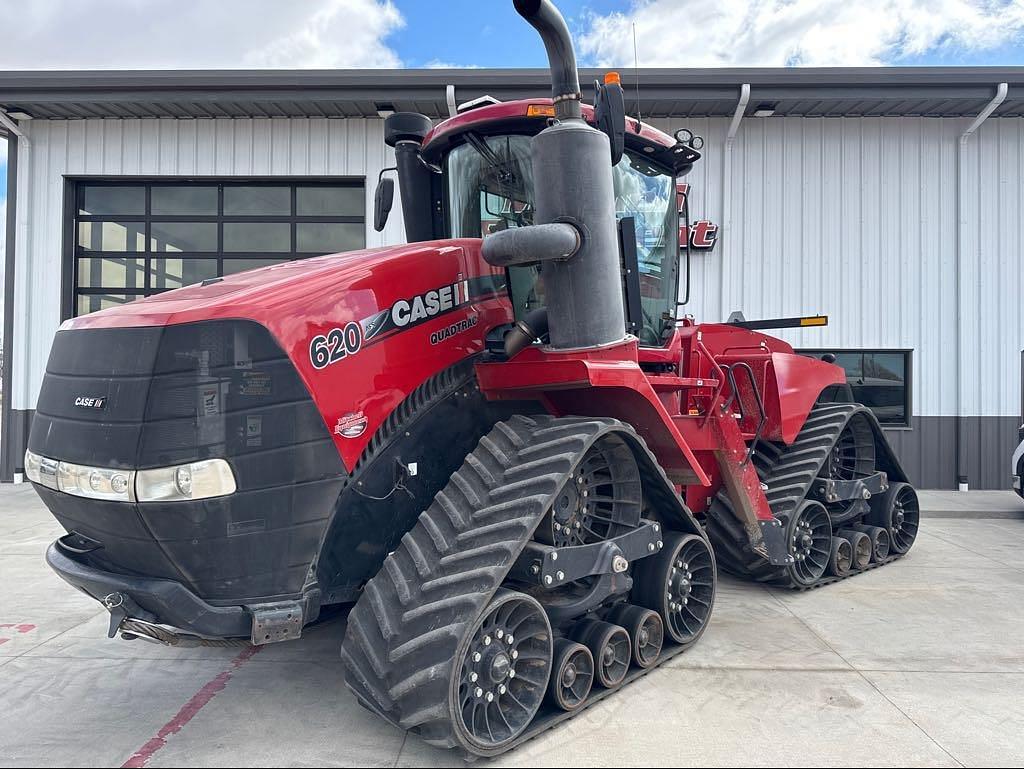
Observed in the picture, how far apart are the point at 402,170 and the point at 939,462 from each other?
9525 millimetres

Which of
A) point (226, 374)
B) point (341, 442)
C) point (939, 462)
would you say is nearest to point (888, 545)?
point (939, 462)

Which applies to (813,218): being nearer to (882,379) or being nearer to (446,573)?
(882,379)

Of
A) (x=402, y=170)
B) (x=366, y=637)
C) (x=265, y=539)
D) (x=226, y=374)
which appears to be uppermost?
(x=402, y=170)

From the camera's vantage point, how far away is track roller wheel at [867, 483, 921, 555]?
636cm

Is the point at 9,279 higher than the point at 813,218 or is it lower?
lower

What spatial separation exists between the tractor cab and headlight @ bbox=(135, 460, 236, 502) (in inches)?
73.7

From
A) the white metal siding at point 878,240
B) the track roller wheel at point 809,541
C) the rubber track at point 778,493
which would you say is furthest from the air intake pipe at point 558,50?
the white metal siding at point 878,240

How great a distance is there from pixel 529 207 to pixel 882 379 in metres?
8.54

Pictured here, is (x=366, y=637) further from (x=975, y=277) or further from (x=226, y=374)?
(x=975, y=277)

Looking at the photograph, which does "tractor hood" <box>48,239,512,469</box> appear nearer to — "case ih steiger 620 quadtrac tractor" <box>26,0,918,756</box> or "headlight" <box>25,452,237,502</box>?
"case ih steiger 620 quadtrac tractor" <box>26,0,918,756</box>

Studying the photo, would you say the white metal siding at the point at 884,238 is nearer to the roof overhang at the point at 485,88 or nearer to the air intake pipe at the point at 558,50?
the roof overhang at the point at 485,88

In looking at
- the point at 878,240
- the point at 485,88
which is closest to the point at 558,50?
the point at 485,88

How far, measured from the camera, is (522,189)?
386 cm

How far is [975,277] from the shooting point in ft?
33.7
